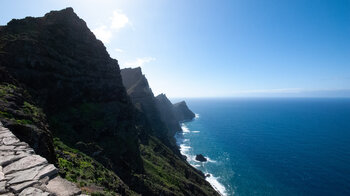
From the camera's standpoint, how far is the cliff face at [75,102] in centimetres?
2556

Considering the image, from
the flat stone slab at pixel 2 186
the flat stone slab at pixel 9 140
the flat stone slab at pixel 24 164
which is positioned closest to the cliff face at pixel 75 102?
the flat stone slab at pixel 9 140

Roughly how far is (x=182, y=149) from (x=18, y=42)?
117m

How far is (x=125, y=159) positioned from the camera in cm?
4659

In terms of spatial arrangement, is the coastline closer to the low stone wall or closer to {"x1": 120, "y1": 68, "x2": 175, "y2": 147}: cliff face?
{"x1": 120, "y1": 68, "x2": 175, "y2": 147}: cliff face

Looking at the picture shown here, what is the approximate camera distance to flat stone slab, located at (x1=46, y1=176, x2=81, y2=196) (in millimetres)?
6626

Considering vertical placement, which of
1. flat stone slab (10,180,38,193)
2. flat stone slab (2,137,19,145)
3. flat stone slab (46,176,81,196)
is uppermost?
flat stone slab (2,137,19,145)

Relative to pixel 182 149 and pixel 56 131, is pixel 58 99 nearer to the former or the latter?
pixel 56 131

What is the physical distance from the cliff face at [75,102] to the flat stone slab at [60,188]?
13402mm

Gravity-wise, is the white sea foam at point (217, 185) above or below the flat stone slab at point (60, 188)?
below

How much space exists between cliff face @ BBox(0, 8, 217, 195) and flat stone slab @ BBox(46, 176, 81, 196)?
44.0 feet

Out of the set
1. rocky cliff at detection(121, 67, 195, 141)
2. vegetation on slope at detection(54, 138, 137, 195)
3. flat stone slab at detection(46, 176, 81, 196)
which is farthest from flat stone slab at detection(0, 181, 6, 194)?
rocky cliff at detection(121, 67, 195, 141)

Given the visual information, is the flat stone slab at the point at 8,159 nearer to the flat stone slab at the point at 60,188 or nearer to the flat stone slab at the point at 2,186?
the flat stone slab at the point at 2,186

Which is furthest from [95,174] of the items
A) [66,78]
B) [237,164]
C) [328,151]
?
[328,151]

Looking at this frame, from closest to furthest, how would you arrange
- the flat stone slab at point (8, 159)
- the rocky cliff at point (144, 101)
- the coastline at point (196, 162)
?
the flat stone slab at point (8, 159), the coastline at point (196, 162), the rocky cliff at point (144, 101)
